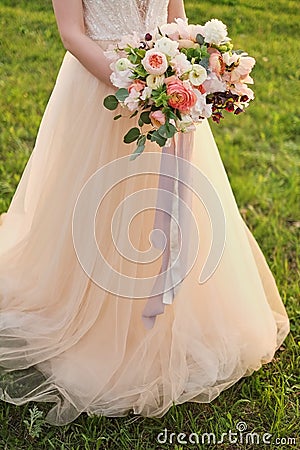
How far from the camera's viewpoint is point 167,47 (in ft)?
7.22

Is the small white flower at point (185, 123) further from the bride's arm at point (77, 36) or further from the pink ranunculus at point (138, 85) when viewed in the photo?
the bride's arm at point (77, 36)

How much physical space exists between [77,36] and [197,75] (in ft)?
1.64

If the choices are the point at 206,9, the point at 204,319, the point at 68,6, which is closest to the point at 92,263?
the point at 204,319

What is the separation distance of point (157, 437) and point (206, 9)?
14.8 feet

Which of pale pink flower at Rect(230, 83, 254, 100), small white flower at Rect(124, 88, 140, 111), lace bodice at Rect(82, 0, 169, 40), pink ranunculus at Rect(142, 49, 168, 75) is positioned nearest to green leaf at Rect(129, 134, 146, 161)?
small white flower at Rect(124, 88, 140, 111)

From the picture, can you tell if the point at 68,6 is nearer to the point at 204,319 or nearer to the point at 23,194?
the point at 23,194

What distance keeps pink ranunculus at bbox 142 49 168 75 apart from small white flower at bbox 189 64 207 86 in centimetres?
9

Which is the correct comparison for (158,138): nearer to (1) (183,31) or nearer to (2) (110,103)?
(2) (110,103)

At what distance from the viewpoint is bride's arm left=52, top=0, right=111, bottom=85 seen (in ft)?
8.09

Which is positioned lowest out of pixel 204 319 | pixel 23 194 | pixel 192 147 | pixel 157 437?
pixel 157 437

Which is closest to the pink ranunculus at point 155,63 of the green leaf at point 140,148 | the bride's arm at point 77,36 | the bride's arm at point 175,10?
the green leaf at point 140,148

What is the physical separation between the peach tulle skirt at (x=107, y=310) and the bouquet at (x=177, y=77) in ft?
1.45

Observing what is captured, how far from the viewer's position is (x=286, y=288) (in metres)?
3.37
